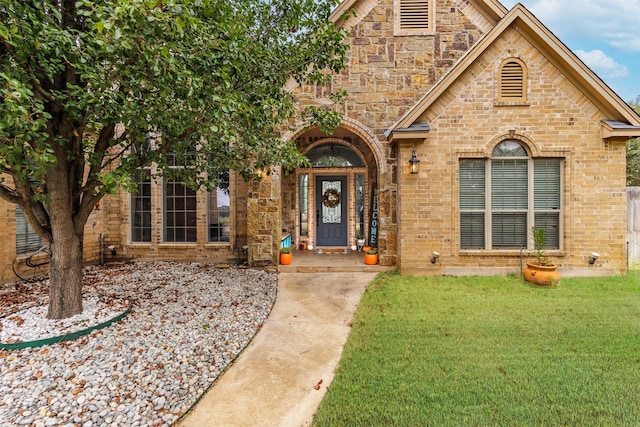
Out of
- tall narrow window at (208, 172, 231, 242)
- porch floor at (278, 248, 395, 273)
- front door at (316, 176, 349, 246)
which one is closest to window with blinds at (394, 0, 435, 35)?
front door at (316, 176, 349, 246)

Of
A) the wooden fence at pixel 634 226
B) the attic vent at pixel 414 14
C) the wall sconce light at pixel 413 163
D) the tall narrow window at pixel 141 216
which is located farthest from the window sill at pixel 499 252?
the tall narrow window at pixel 141 216

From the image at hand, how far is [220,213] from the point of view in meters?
8.65

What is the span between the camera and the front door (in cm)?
990

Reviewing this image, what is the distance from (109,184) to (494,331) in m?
4.97

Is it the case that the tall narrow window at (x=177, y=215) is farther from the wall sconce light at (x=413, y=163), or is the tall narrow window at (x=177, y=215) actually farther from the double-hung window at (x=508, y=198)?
the double-hung window at (x=508, y=198)

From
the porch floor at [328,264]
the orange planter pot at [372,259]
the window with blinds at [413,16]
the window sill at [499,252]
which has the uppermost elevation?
the window with blinds at [413,16]

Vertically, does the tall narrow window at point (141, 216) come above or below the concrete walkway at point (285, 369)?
above

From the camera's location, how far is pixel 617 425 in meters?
2.35

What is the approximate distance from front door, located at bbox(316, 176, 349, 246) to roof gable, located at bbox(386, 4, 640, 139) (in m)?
3.49

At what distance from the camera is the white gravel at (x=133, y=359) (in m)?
2.58

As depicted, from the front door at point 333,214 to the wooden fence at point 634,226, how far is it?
7.40 metres

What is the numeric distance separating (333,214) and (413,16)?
5791 mm

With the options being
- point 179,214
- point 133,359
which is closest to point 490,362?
point 133,359

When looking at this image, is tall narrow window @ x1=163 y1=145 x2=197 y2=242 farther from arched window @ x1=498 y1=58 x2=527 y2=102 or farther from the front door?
arched window @ x1=498 y1=58 x2=527 y2=102
